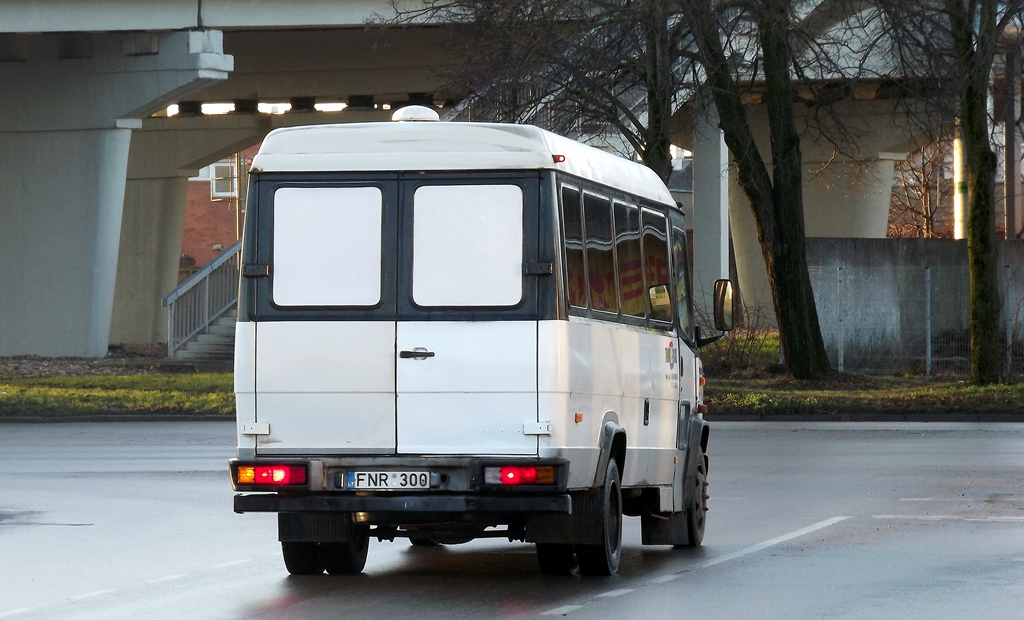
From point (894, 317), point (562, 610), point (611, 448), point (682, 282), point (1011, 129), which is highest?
point (1011, 129)

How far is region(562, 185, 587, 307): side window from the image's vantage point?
10227mm

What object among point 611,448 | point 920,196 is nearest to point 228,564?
point 611,448

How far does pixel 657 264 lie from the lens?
12.1 metres

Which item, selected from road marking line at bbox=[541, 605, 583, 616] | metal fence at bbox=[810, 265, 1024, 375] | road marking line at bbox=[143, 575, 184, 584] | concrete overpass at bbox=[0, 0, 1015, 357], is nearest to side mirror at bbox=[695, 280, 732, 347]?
road marking line at bbox=[541, 605, 583, 616]

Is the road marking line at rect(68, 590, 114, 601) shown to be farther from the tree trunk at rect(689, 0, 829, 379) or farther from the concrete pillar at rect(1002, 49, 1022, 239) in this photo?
the tree trunk at rect(689, 0, 829, 379)

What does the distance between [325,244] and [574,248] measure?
1418 millimetres

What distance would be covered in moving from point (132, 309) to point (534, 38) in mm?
26920

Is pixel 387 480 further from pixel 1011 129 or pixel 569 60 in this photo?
pixel 1011 129

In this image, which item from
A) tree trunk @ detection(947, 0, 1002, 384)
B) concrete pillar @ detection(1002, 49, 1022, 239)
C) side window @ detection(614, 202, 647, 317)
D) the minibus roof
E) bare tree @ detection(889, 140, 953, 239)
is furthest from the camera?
bare tree @ detection(889, 140, 953, 239)

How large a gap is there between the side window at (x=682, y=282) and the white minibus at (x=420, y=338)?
2.13 m

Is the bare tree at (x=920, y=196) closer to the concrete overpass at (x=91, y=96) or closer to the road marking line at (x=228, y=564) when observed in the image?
the concrete overpass at (x=91, y=96)

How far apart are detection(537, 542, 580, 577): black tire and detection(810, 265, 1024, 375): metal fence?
79.7ft

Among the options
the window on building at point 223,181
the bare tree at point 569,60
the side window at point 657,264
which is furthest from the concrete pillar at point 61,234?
the window on building at point 223,181

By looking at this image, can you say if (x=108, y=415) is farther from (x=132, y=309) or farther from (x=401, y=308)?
(x=132, y=309)
